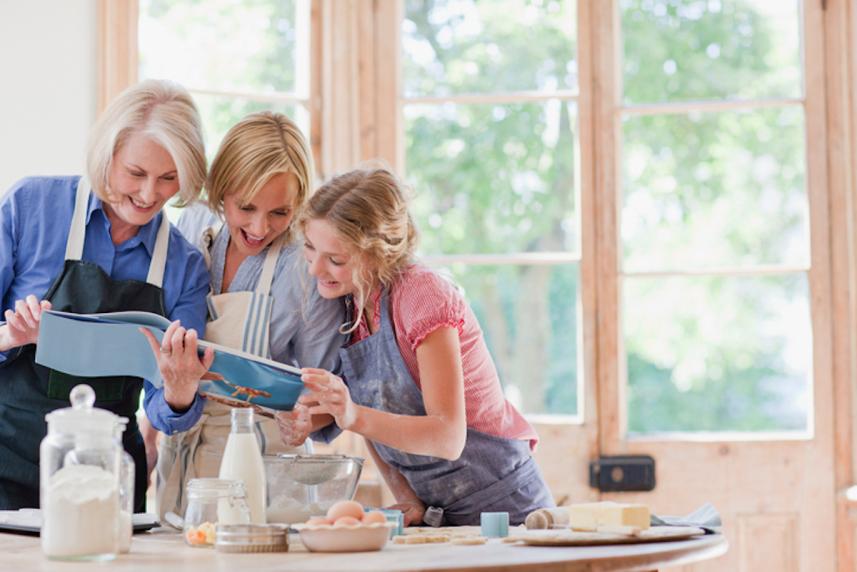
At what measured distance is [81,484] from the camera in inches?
63.2

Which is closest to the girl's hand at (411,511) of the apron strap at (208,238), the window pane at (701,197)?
the apron strap at (208,238)

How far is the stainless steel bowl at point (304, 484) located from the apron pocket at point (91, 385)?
0.49 metres

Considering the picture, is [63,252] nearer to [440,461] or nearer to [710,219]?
[440,461]

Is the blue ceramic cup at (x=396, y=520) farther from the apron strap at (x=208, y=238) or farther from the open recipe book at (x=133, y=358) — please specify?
the apron strap at (x=208, y=238)

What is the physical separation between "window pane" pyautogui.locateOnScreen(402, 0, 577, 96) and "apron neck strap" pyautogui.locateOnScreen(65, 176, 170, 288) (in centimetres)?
164

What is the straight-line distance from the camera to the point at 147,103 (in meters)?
2.32

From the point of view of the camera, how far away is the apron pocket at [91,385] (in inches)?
91.6

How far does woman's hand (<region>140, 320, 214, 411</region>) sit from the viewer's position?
204 centimetres

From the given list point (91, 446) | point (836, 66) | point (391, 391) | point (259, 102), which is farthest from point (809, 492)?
point (91, 446)

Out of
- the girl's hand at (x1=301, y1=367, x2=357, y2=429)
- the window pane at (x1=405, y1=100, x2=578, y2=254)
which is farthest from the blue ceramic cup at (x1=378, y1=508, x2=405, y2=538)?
the window pane at (x1=405, y1=100, x2=578, y2=254)

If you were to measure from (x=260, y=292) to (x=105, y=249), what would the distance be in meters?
0.31

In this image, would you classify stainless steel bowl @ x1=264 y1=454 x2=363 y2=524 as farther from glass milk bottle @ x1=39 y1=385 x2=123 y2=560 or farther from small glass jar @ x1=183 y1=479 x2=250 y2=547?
glass milk bottle @ x1=39 y1=385 x2=123 y2=560

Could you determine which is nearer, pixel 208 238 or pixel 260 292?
pixel 260 292

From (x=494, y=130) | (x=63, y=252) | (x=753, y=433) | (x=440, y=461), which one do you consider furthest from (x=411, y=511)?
(x=494, y=130)
